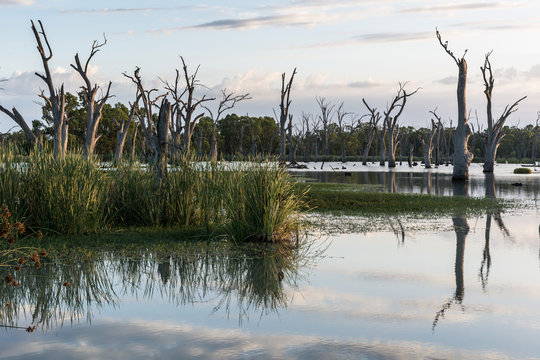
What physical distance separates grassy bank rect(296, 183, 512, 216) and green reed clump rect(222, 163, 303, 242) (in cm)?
550

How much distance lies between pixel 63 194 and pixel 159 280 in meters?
3.97

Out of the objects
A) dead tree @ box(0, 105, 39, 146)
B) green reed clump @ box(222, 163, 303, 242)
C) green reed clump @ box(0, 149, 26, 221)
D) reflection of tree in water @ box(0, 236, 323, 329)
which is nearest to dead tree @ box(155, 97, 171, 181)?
green reed clump @ box(222, 163, 303, 242)

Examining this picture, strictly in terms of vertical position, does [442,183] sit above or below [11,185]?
below

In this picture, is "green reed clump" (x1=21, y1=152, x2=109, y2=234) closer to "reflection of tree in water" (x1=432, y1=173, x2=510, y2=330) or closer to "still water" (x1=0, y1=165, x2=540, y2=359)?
"still water" (x1=0, y1=165, x2=540, y2=359)

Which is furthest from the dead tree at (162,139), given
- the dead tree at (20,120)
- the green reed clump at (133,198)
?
the dead tree at (20,120)

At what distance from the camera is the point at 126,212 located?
13508 millimetres

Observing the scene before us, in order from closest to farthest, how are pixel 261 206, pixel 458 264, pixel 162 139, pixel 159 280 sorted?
pixel 159 280 < pixel 458 264 < pixel 261 206 < pixel 162 139

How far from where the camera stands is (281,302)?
7.39m

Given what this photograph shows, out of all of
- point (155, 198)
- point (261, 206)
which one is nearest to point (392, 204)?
point (155, 198)

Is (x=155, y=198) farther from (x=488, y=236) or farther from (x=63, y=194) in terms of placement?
(x=488, y=236)

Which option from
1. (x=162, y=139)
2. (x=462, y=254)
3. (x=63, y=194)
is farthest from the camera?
(x=162, y=139)

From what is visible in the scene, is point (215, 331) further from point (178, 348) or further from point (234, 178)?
point (234, 178)

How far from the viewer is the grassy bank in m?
17.8

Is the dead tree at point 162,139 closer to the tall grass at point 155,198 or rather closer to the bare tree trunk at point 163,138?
the bare tree trunk at point 163,138
